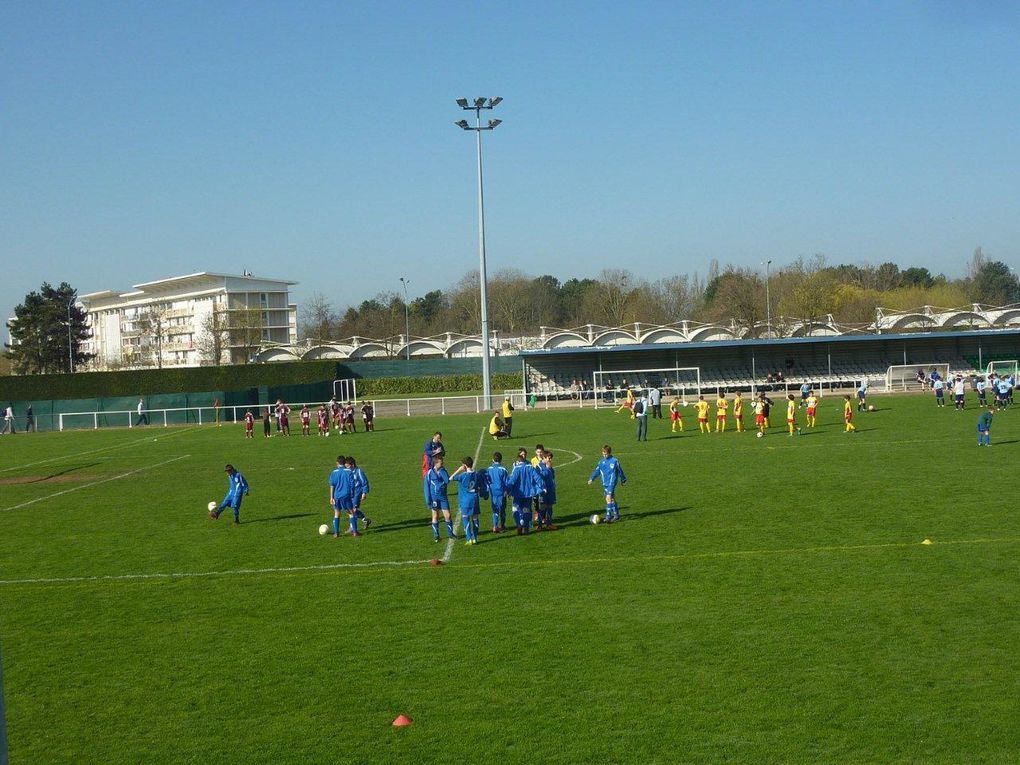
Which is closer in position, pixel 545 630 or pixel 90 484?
Result: pixel 545 630

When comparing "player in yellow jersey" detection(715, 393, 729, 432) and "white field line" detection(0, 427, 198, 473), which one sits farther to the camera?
"player in yellow jersey" detection(715, 393, 729, 432)

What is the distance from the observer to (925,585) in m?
12.8

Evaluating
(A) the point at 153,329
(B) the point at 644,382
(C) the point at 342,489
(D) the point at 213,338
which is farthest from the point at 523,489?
(A) the point at 153,329

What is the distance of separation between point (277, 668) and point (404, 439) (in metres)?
28.8

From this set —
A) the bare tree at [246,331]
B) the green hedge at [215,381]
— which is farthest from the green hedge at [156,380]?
the bare tree at [246,331]

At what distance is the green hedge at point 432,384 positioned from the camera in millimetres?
85250

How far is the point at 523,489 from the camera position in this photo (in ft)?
57.8

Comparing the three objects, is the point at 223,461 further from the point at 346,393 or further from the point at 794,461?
the point at 346,393

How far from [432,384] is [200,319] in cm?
4143

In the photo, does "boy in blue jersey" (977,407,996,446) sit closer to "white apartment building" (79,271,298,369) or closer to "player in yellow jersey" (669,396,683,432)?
"player in yellow jersey" (669,396,683,432)

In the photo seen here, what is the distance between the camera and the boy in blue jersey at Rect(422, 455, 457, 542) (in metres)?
17.1

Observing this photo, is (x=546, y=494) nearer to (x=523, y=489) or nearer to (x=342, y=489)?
(x=523, y=489)

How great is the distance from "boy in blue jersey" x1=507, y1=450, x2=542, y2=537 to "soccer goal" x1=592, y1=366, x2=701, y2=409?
37.3 m

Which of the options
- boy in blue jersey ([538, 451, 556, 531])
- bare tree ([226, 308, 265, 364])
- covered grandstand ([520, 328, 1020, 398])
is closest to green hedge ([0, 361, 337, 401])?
bare tree ([226, 308, 265, 364])
